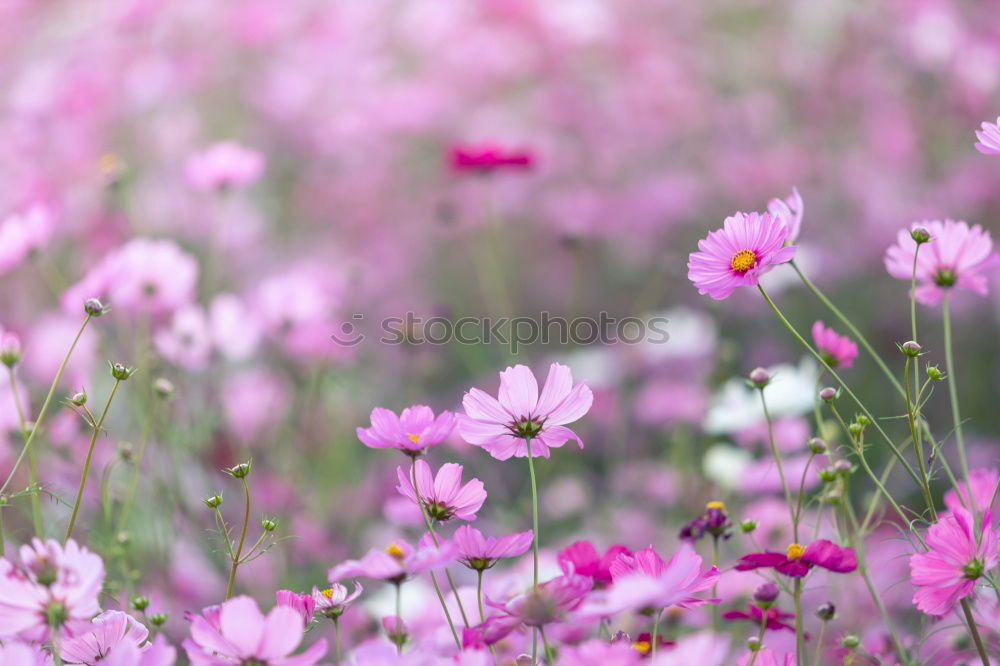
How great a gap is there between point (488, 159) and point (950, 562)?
2.41ft

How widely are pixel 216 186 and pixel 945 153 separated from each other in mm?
1296

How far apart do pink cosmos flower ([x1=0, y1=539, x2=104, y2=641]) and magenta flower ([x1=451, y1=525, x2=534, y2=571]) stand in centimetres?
17

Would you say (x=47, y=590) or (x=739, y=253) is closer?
(x=47, y=590)

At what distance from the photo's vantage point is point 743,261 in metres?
0.53

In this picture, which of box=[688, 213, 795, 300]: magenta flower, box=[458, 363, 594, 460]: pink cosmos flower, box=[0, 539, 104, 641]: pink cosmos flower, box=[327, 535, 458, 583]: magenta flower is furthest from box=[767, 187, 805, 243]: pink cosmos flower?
box=[0, 539, 104, 641]: pink cosmos flower

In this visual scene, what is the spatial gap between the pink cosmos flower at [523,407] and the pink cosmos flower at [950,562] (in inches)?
7.2

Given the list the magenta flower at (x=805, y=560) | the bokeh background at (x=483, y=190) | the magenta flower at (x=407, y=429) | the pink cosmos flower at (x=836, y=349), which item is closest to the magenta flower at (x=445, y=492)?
the magenta flower at (x=407, y=429)

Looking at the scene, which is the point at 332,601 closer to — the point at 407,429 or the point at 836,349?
A: the point at 407,429

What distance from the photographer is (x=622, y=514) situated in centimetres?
114

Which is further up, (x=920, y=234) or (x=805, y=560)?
(x=920, y=234)

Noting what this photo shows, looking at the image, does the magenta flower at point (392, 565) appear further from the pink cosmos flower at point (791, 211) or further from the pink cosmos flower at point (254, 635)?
the pink cosmos flower at point (791, 211)

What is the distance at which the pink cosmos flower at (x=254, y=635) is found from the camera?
416mm

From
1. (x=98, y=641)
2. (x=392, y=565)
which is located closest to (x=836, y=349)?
(x=392, y=565)

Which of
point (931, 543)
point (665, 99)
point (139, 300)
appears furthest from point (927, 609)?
point (665, 99)
